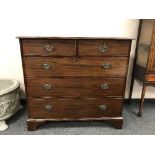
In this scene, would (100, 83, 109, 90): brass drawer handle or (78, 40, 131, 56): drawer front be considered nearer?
(78, 40, 131, 56): drawer front

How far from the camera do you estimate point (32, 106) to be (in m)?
1.72

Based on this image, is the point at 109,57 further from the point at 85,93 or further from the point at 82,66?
the point at 85,93

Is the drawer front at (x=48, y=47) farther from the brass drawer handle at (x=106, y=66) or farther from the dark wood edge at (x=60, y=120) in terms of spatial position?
the dark wood edge at (x=60, y=120)

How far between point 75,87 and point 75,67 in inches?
7.8

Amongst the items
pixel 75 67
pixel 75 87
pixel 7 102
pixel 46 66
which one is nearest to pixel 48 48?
pixel 46 66

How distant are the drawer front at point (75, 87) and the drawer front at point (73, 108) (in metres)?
0.06

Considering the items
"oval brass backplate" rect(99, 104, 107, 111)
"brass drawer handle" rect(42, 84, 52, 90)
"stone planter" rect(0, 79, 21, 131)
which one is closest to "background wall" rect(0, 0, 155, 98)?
"stone planter" rect(0, 79, 21, 131)

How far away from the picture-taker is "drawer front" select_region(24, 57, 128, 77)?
1.57m

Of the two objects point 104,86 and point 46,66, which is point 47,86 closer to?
point 46,66

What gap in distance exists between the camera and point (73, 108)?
176 centimetres

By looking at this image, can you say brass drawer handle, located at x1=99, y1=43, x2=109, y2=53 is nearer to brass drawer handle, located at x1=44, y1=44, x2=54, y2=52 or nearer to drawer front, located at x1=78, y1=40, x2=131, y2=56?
drawer front, located at x1=78, y1=40, x2=131, y2=56

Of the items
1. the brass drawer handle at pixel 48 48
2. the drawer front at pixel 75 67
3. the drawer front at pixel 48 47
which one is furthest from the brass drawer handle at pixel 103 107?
the brass drawer handle at pixel 48 48
